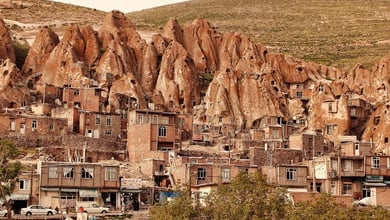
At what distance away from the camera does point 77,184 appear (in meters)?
80.2

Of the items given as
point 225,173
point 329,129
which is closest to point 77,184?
point 225,173

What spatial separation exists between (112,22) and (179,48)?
17620mm

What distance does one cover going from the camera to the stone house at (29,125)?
98125 mm

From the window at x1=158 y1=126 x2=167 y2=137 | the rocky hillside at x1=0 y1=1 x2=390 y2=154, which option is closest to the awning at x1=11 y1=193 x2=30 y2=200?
the window at x1=158 y1=126 x2=167 y2=137

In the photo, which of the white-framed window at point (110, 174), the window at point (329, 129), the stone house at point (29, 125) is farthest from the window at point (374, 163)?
the stone house at point (29, 125)

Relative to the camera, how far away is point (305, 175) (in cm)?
8731

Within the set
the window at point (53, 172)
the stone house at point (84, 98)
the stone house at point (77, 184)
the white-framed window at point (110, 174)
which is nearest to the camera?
the stone house at point (77, 184)

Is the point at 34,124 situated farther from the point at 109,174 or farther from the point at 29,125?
the point at 109,174

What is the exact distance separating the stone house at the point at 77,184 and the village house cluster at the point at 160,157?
0.09 metres

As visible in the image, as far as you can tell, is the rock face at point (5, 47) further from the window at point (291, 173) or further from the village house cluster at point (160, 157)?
the window at point (291, 173)

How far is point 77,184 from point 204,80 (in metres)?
69.5

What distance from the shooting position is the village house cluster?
80250 millimetres

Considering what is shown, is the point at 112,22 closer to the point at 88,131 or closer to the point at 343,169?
the point at 88,131

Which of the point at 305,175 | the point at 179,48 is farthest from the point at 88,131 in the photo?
the point at 179,48
